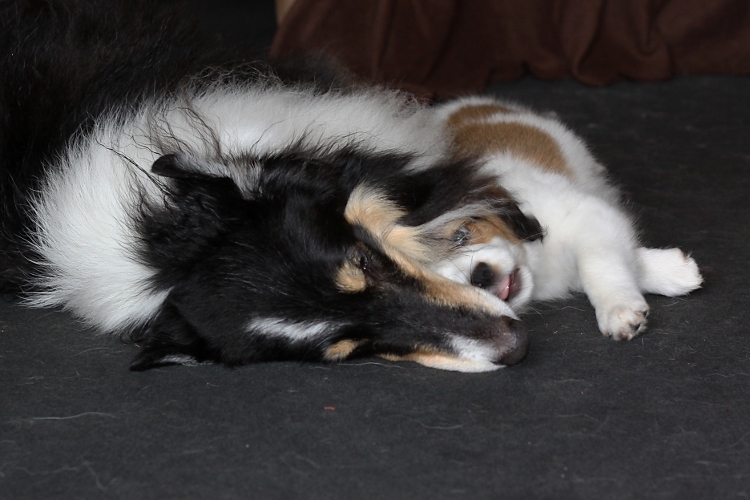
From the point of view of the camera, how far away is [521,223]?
2.62 m

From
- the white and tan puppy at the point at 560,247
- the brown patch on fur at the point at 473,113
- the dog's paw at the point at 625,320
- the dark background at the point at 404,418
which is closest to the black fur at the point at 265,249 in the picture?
the dark background at the point at 404,418

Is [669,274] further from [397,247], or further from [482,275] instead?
[397,247]

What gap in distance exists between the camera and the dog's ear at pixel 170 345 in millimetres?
2156

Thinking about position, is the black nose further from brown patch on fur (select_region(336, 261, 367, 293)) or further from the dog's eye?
brown patch on fur (select_region(336, 261, 367, 293))

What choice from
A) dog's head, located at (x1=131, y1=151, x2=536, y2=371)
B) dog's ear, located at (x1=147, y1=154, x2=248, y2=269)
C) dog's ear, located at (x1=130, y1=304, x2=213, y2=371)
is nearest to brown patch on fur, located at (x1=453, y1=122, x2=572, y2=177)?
dog's head, located at (x1=131, y1=151, x2=536, y2=371)

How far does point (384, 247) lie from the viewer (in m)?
2.21

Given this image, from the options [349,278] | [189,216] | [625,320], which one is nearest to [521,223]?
[625,320]

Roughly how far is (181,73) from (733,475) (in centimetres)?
203

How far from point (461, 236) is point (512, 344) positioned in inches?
16.7

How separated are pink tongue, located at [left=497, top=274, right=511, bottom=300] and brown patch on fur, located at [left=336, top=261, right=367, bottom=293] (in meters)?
0.53

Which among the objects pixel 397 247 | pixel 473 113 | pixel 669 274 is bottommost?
pixel 669 274

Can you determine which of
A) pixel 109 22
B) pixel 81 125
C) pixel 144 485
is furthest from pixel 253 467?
pixel 109 22

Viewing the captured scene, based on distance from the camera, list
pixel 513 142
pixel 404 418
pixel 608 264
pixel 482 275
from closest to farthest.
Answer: pixel 404 418 < pixel 482 275 < pixel 608 264 < pixel 513 142

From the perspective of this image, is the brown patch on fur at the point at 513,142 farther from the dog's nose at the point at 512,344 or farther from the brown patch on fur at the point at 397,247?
the dog's nose at the point at 512,344
